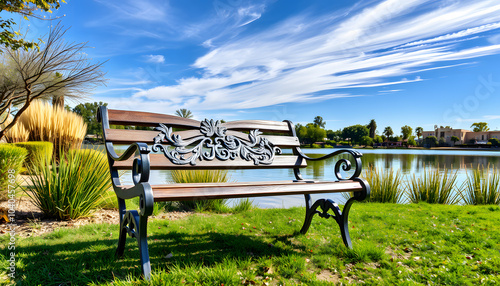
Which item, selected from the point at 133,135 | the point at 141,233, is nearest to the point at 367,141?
the point at 133,135

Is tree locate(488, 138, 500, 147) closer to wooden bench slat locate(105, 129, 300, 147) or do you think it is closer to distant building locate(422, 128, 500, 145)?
distant building locate(422, 128, 500, 145)

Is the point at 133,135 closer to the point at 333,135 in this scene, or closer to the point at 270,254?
the point at 270,254

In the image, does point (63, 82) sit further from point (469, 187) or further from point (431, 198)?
point (469, 187)

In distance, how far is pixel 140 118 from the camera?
2.43 m

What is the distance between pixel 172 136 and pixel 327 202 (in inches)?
59.7

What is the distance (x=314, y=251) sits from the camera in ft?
7.84

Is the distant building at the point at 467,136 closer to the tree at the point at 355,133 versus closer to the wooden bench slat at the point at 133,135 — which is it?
the tree at the point at 355,133

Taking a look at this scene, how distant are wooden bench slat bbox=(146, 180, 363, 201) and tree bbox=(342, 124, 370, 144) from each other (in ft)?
227

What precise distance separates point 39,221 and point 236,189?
2.64m

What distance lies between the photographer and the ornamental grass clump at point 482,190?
5293mm

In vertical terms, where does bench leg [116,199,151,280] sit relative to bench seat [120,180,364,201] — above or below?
below

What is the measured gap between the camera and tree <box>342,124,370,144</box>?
2726 inches

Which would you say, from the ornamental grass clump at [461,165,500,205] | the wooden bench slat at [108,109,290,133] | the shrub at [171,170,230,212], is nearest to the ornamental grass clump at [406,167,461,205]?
the ornamental grass clump at [461,165,500,205]

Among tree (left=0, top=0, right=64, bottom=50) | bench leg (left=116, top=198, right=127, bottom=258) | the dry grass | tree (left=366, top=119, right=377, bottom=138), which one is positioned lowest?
bench leg (left=116, top=198, right=127, bottom=258)
